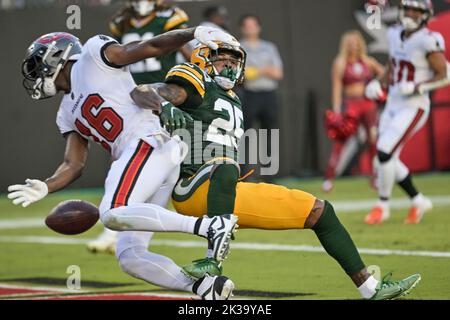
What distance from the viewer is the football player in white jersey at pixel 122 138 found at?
5.78m

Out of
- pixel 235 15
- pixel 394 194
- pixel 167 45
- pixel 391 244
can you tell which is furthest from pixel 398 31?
pixel 235 15

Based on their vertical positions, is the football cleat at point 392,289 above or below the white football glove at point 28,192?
below

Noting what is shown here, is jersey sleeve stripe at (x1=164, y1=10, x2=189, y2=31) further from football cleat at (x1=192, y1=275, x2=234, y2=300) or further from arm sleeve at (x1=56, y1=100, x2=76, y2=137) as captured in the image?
football cleat at (x1=192, y1=275, x2=234, y2=300)

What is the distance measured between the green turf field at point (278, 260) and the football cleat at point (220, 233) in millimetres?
1296

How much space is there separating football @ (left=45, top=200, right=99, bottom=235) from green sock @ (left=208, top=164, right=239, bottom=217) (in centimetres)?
98

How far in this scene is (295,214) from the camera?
5895 mm

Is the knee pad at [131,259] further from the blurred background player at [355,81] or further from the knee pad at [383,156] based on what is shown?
the blurred background player at [355,81]

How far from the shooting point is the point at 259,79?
14852 mm

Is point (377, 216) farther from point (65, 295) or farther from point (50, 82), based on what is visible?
point (50, 82)

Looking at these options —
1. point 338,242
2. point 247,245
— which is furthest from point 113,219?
point 247,245

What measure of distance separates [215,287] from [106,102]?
127 cm

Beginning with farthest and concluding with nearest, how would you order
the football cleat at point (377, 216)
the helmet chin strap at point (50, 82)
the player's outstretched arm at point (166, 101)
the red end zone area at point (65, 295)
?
the football cleat at point (377, 216)
the red end zone area at point (65, 295)
the helmet chin strap at point (50, 82)
the player's outstretched arm at point (166, 101)

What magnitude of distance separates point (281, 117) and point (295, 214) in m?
10.6

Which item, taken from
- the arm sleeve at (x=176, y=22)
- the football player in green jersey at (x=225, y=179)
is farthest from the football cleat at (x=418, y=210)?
the football player in green jersey at (x=225, y=179)
